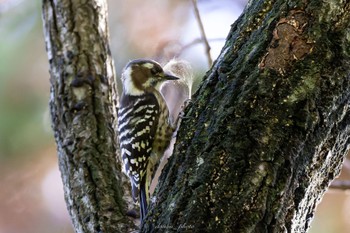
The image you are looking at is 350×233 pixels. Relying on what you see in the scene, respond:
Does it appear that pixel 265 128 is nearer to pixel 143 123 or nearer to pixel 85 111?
pixel 85 111

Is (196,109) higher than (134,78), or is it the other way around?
(196,109)

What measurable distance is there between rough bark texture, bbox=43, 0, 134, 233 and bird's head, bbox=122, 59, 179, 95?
441 millimetres

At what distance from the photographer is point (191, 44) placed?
3.19m

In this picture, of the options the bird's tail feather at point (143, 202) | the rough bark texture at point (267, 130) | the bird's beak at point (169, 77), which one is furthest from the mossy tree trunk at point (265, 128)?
A: the bird's beak at point (169, 77)

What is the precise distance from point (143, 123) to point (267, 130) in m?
1.53

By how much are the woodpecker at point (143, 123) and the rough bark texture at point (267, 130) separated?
3.11 ft

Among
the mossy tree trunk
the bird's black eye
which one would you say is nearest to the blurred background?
the bird's black eye

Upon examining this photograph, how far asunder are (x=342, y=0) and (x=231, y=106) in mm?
482

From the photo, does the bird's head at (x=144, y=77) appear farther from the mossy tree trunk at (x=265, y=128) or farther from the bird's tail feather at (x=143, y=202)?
the mossy tree trunk at (x=265, y=128)

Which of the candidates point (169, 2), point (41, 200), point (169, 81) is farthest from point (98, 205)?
point (169, 2)

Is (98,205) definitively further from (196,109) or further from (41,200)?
(41,200)

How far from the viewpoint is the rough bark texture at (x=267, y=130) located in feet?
5.90

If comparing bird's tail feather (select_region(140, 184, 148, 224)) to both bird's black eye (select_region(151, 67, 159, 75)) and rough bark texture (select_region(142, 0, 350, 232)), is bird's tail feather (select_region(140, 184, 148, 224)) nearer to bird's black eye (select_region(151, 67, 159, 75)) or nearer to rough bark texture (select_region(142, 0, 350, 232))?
rough bark texture (select_region(142, 0, 350, 232))

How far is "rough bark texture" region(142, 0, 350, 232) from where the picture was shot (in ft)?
5.90
